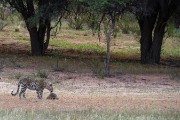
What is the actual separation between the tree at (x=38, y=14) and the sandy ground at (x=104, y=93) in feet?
14.7

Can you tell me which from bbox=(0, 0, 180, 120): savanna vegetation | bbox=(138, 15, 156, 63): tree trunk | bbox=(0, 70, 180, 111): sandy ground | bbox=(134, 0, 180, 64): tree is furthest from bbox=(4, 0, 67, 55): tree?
bbox=(138, 15, 156, 63): tree trunk

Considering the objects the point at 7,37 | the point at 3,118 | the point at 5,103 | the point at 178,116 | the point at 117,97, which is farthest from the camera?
the point at 7,37

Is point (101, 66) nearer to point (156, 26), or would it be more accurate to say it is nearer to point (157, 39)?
point (157, 39)

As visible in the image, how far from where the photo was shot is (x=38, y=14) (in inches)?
1035

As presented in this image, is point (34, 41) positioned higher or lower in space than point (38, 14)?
lower

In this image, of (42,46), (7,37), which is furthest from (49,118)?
(7,37)

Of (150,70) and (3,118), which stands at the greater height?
(3,118)

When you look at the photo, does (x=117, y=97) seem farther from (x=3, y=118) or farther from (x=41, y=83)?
(x=3, y=118)

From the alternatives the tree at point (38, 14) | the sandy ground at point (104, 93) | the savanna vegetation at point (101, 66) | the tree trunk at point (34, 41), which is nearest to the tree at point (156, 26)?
the savanna vegetation at point (101, 66)

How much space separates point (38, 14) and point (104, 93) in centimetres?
916

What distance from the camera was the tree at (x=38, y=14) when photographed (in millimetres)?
26453

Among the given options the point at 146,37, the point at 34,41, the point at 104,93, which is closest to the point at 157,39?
the point at 146,37

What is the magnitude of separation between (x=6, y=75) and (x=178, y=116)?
39.7 feet

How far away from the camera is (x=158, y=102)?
15742 millimetres
